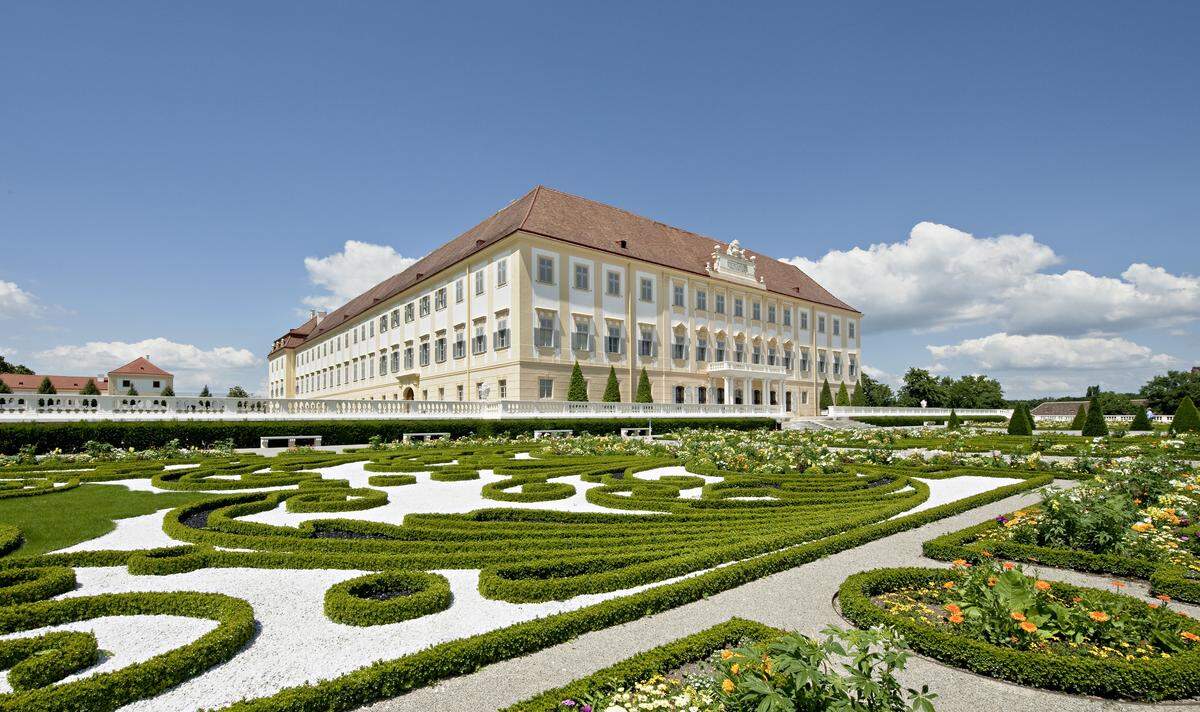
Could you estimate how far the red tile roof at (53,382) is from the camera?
264 ft

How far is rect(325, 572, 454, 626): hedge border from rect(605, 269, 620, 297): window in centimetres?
3374

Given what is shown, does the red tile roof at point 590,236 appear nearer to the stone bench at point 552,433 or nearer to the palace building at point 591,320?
the palace building at point 591,320

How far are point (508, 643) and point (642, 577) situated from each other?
1.68 m

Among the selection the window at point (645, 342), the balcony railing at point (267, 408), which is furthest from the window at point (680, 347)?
the balcony railing at point (267, 408)

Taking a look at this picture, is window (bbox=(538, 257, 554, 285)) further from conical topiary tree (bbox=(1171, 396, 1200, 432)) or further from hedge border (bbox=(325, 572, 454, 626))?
hedge border (bbox=(325, 572, 454, 626))

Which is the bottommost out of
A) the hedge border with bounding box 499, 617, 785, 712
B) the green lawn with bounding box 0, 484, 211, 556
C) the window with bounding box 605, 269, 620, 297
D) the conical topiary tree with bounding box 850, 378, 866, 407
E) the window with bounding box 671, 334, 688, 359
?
the hedge border with bounding box 499, 617, 785, 712

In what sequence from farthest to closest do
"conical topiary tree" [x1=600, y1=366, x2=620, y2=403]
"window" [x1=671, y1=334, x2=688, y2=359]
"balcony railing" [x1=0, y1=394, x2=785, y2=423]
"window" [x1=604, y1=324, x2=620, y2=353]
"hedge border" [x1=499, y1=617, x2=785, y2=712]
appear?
"window" [x1=671, y1=334, x2=688, y2=359]
"window" [x1=604, y1=324, x2=620, y2=353]
"conical topiary tree" [x1=600, y1=366, x2=620, y2=403]
"balcony railing" [x1=0, y1=394, x2=785, y2=423]
"hedge border" [x1=499, y1=617, x2=785, y2=712]

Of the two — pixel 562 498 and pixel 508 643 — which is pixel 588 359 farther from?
pixel 508 643

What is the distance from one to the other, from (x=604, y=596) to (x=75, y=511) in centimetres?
807

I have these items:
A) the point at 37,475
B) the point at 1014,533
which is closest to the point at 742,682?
the point at 1014,533

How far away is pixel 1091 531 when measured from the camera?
20.6 feet

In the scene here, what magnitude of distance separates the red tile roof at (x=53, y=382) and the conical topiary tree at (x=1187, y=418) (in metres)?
103

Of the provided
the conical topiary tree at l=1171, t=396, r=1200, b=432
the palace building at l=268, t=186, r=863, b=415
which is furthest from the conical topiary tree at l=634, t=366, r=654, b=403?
the conical topiary tree at l=1171, t=396, r=1200, b=432

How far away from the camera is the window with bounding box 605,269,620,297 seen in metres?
38.3
